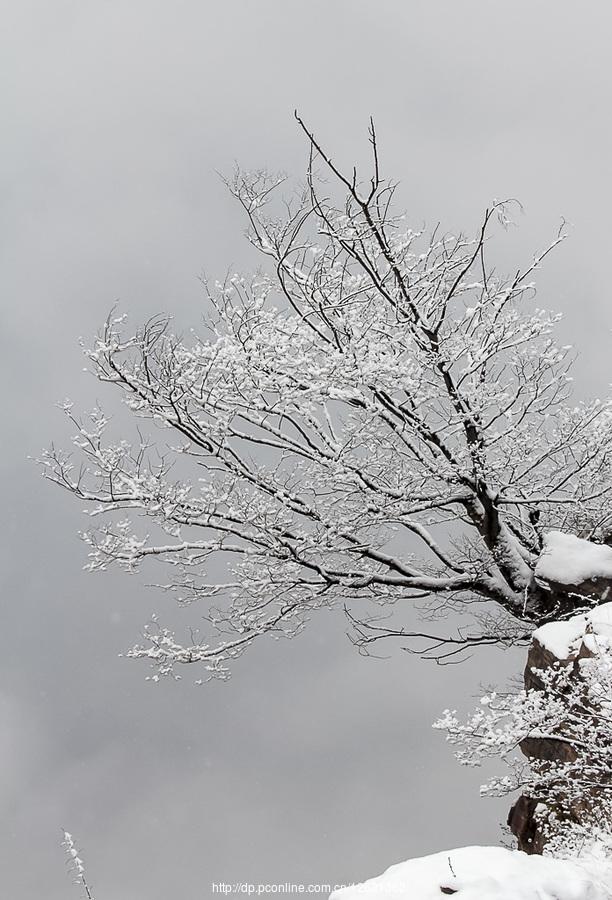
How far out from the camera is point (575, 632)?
25.0 ft

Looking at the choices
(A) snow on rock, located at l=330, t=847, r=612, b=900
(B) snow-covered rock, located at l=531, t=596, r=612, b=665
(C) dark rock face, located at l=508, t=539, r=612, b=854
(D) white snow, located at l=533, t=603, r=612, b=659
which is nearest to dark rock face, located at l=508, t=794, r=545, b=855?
(C) dark rock face, located at l=508, t=539, r=612, b=854

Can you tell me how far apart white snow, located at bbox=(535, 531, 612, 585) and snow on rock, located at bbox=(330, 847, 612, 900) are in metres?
4.95

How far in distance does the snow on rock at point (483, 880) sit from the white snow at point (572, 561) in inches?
195

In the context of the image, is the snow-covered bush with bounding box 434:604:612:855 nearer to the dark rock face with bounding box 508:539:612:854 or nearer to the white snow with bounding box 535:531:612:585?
the dark rock face with bounding box 508:539:612:854

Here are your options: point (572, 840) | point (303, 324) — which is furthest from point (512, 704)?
point (303, 324)

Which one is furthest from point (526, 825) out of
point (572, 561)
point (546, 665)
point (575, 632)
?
point (572, 561)

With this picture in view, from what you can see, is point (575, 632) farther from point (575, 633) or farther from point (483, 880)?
point (483, 880)

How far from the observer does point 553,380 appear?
→ 10719 millimetres

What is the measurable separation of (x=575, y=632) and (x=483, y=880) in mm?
3596

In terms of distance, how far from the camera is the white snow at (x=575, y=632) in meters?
6.70

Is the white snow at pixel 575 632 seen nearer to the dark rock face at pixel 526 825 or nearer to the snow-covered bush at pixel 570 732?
the snow-covered bush at pixel 570 732

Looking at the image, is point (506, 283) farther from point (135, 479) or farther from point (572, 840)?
point (572, 840)

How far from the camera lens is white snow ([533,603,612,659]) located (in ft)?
22.0

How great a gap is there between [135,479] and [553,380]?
605 centimetres
